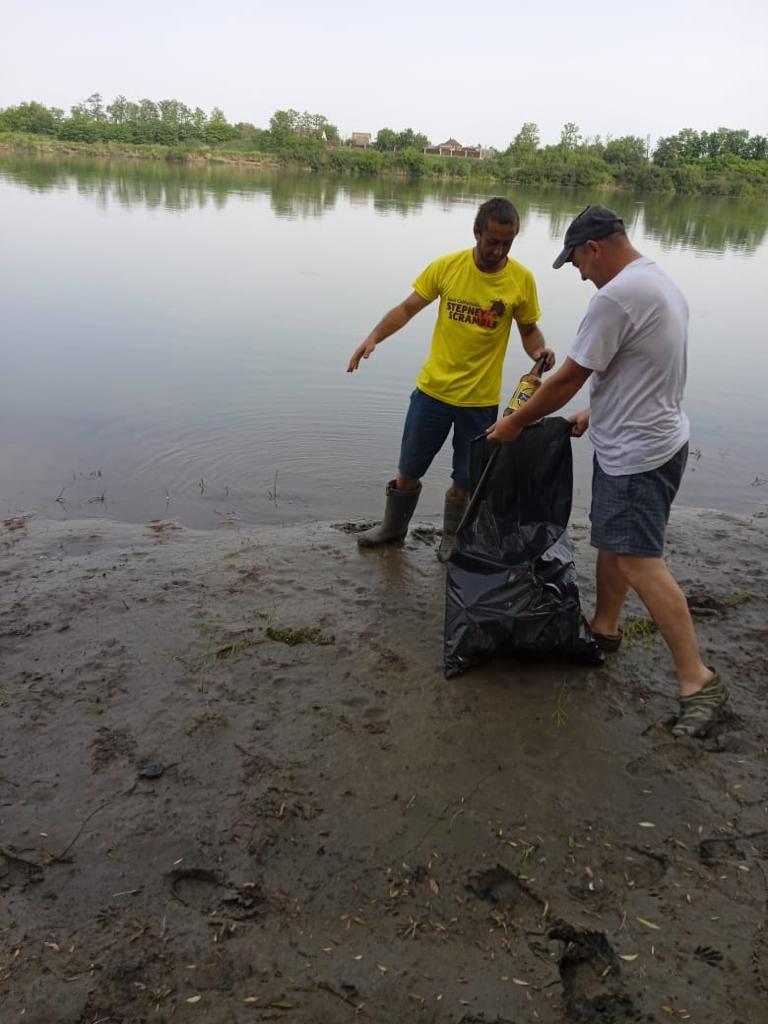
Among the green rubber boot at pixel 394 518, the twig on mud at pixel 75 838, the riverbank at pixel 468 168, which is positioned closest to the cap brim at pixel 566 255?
the green rubber boot at pixel 394 518

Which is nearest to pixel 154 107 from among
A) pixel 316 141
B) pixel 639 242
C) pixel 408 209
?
pixel 316 141

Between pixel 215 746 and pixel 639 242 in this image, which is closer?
pixel 215 746

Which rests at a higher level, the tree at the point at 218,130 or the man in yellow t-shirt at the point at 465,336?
the tree at the point at 218,130

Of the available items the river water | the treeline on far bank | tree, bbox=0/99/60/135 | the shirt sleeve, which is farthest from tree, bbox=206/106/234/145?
the shirt sleeve

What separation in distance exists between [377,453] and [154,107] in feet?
364

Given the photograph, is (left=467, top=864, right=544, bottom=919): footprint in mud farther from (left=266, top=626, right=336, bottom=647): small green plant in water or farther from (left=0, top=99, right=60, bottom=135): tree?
(left=0, top=99, right=60, bottom=135): tree

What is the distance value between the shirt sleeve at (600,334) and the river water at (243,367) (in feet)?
10.7

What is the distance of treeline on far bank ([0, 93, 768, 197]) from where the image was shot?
6303cm

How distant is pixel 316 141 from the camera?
260ft

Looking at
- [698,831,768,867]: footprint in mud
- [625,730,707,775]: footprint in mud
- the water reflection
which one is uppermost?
the water reflection

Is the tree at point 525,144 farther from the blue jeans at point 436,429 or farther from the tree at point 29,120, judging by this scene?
the blue jeans at point 436,429

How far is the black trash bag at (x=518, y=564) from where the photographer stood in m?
3.13

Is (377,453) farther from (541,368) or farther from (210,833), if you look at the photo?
(210,833)

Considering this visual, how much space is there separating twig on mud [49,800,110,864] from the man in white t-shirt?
7.11 ft
